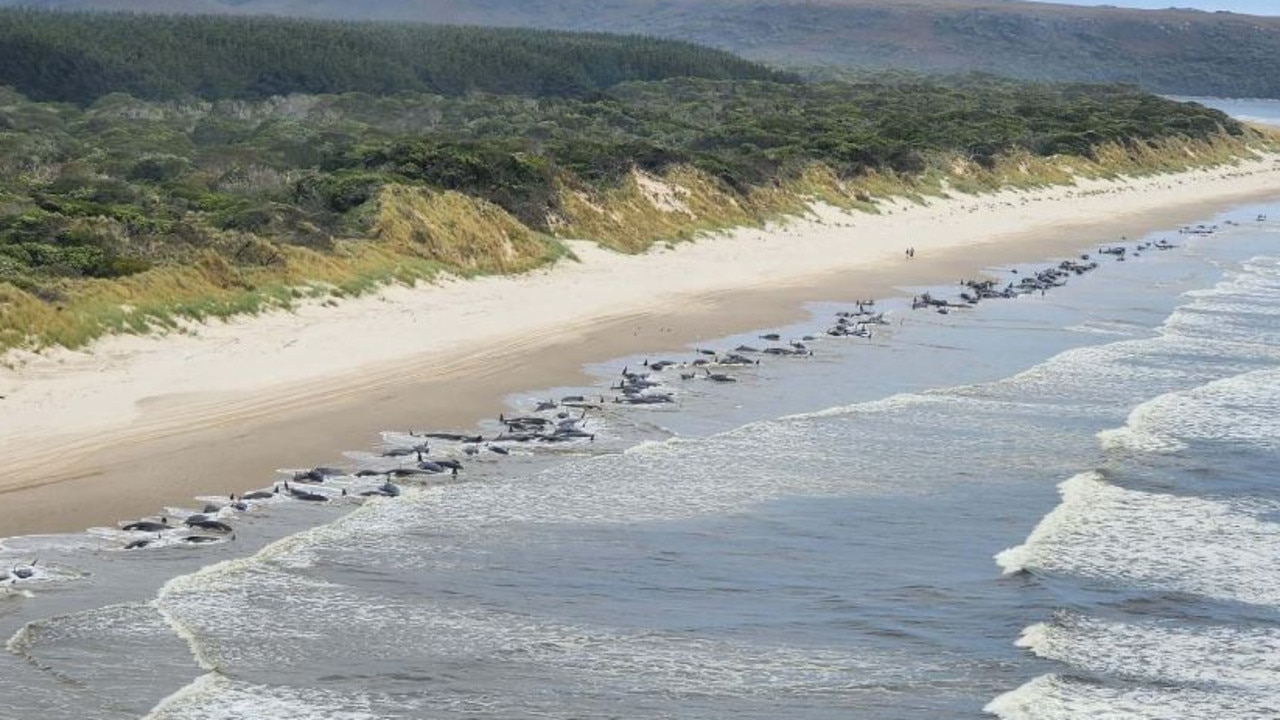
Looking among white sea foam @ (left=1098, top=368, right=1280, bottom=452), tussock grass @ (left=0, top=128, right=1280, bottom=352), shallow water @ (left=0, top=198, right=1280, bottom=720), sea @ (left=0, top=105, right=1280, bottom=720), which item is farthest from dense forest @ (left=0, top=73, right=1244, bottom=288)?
white sea foam @ (left=1098, top=368, right=1280, bottom=452)

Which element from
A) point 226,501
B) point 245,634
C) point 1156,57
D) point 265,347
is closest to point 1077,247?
point 265,347

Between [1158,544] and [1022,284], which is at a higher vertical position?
[1022,284]

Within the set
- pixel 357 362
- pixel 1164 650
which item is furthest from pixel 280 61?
pixel 1164 650

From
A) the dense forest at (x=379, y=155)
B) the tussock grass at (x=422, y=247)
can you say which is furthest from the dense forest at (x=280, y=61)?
the tussock grass at (x=422, y=247)

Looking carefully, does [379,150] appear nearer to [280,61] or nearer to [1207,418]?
[1207,418]

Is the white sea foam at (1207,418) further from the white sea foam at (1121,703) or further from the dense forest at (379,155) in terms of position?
the dense forest at (379,155)

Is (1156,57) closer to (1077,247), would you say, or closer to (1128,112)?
(1128,112)
